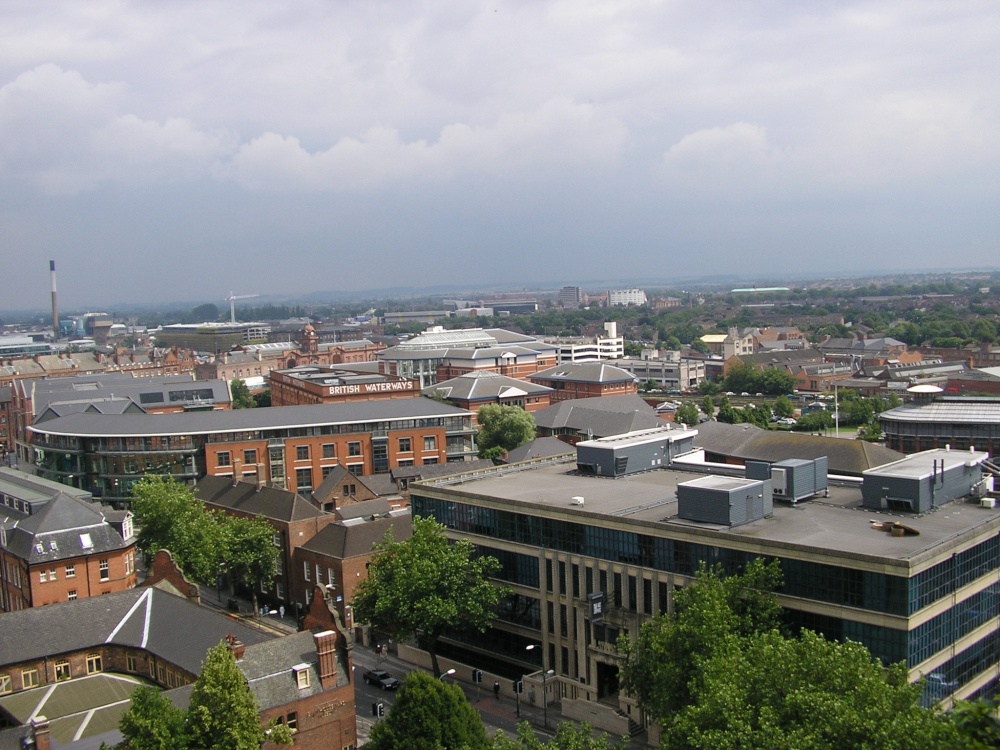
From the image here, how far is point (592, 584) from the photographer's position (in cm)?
5300

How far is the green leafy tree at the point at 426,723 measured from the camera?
39.8 m

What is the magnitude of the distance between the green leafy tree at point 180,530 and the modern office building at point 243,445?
66.0 feet

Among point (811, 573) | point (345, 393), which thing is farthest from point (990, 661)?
point (345, 393)

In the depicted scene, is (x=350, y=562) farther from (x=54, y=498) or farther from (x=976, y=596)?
(x=976, y=596)

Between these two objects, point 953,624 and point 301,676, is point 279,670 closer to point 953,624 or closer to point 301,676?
point 301,676

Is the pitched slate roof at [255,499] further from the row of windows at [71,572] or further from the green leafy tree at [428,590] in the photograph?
the green leafy tree at [428,590]

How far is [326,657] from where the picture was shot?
1726 inches

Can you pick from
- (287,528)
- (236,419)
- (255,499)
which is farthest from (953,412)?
(236,419)

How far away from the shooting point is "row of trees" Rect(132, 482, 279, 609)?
70562 mm

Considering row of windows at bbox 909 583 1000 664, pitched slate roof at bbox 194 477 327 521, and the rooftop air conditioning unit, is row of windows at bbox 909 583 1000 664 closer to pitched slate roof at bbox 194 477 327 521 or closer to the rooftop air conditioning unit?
the rooftop air conditioning unit

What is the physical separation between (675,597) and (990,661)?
17.3m

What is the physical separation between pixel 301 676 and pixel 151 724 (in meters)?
8.83

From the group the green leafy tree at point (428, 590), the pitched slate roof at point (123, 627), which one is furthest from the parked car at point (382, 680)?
the pitched slate roof at point (123, 627)

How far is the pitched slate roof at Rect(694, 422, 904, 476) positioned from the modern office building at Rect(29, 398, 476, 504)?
29.7m
